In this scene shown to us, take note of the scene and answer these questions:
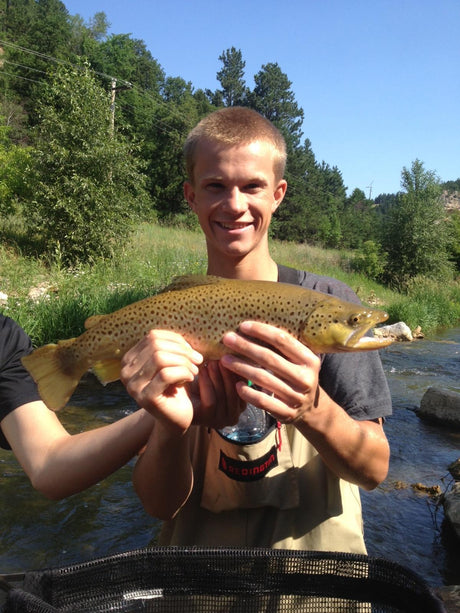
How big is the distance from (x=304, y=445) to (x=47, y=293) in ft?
34.2

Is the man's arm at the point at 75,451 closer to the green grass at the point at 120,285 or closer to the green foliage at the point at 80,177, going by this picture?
the green grass at the point at 120,285

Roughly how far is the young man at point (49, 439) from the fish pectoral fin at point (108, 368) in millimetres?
204

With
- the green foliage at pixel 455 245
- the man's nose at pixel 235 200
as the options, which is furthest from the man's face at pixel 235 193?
the green foliage at pixel 455 245

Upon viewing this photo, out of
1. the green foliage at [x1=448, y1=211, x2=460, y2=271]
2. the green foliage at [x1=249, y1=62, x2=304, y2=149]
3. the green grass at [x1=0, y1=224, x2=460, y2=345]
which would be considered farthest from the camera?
the green foliage at [x1=249, y1=62, x2=304, y2=149]

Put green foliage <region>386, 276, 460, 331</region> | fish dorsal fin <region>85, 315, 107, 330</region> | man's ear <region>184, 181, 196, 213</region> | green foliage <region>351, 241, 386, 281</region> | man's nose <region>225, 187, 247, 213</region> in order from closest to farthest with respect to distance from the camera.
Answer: fish dorsal fin <region>85, 315, 107, 330</region>
man's nose <region>225, 187, 247, 213</region>
man's ear <region>184, 181, 196, 213</region>
green foliage <region>386, 276, 460, 331</region>
green foliage <region>351, 241, 386, 281</region>

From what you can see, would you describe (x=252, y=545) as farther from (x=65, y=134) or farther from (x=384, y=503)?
(x=65, y=134)

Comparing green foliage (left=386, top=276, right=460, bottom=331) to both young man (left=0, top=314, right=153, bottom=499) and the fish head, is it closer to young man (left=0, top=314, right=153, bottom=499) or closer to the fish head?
the fish head

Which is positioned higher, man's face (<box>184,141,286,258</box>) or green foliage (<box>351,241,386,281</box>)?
man's face (<box>184,141,286,258</box>)

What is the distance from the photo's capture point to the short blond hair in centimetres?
245

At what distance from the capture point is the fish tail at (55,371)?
2123 millimetres

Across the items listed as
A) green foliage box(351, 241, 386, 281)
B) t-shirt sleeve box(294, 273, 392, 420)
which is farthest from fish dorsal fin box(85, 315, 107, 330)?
green foliage box(351, 241, 386, 281)

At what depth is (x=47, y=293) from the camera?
1169cm

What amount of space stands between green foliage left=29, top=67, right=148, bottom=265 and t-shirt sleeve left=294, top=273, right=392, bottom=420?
1680 centimetres

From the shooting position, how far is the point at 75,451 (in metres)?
2.21
